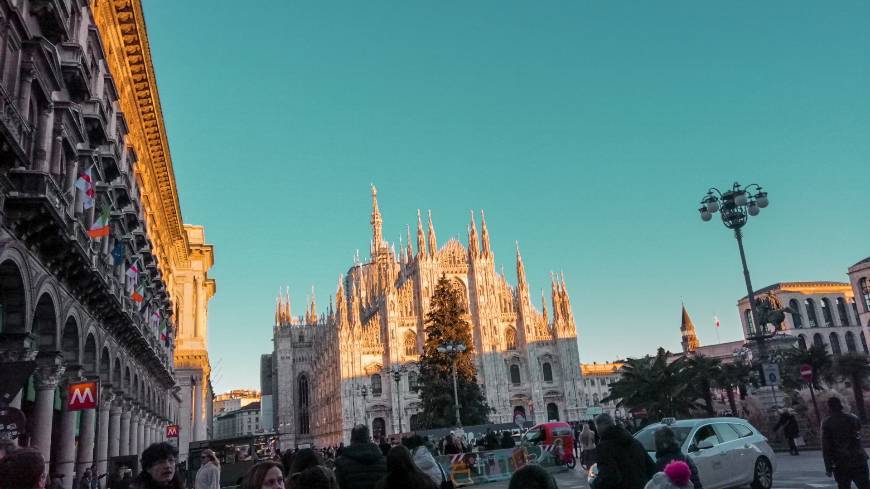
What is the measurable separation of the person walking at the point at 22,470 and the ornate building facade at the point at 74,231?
6.21 meters

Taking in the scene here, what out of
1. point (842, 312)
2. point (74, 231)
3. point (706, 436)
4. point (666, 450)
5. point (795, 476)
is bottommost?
point (795, 476)

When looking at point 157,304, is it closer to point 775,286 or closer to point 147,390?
point 147,390

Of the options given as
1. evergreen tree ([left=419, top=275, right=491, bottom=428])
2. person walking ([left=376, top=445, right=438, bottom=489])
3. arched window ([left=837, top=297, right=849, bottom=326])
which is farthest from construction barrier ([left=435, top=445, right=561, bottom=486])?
arched window ([left=837, top=297, right=849, bottom=326])

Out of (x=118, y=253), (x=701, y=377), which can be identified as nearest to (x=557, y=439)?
(x=701, y=377)

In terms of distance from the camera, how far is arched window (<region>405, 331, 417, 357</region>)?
69.0 meters

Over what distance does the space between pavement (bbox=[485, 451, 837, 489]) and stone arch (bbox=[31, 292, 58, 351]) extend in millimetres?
11726

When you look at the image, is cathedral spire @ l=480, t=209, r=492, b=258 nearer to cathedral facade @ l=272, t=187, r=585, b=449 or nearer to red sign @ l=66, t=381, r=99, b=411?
cathedral facade @ l=272, t=187, r=585, b=449

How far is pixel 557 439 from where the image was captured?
81.1ft

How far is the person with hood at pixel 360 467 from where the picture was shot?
6542 millimetres

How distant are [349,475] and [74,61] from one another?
1415 centimetres

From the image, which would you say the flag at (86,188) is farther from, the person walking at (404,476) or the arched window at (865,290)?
the arched window at (865,290)

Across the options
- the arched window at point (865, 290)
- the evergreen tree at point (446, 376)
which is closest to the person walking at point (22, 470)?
the evergreen tree at point (446, 376)

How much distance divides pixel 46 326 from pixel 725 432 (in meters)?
14.2

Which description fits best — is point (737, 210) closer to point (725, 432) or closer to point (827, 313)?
point (725, 432)
